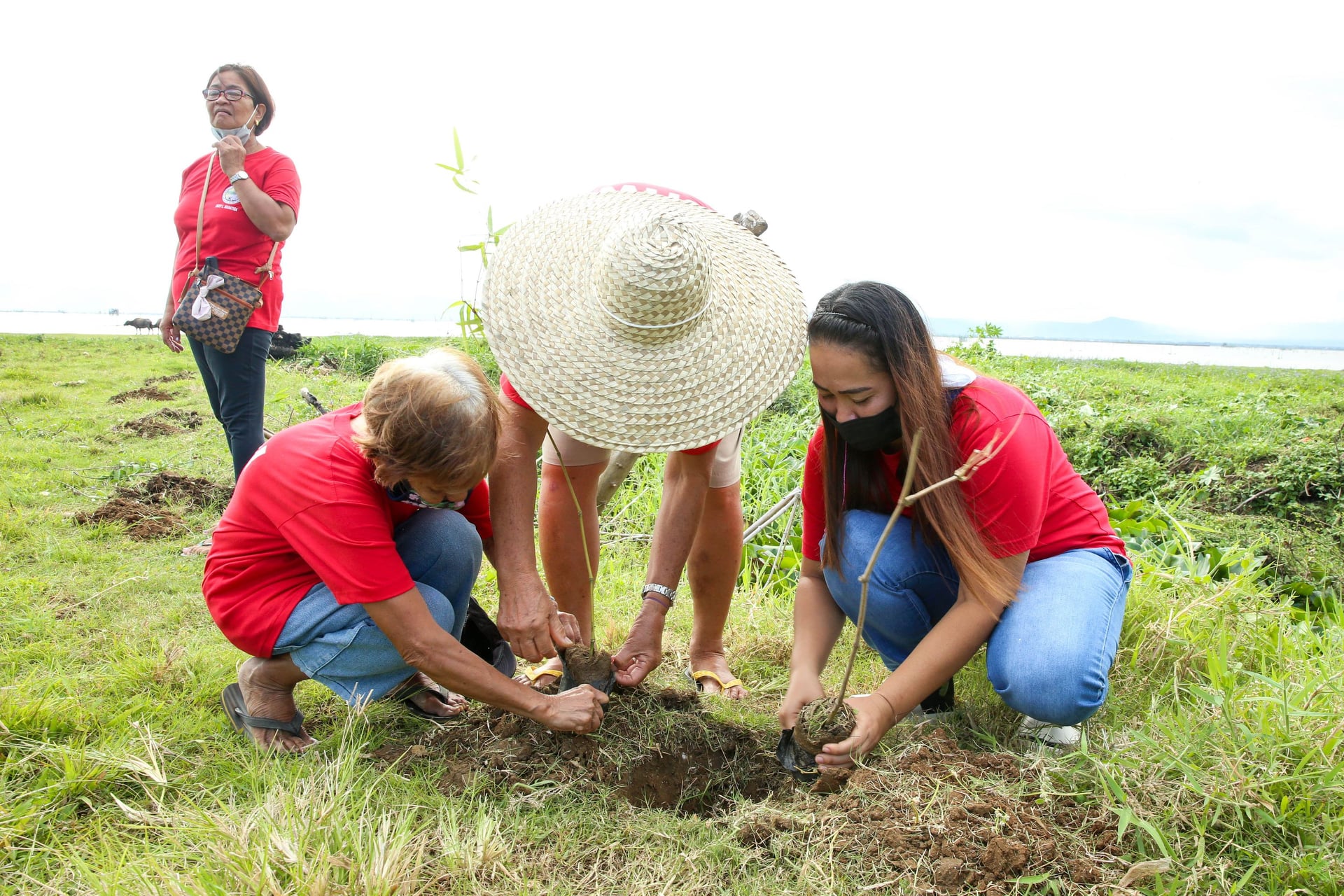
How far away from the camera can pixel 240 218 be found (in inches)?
126

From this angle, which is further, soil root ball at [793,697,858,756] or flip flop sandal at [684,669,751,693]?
flip flop sandal at [684,669,751,693]

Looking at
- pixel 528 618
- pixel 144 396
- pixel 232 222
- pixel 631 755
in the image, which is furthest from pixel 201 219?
pixel 144 396

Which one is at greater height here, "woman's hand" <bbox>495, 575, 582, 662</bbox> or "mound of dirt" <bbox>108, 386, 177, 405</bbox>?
"woman's hand" <bbox>495, 575, 582, 662</bbox>

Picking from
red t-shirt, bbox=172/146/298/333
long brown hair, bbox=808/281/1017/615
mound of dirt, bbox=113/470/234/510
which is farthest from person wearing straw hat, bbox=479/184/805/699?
mound of dirt, bbox=113/470/234/510

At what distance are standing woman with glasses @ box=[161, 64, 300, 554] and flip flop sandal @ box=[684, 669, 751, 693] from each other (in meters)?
1.94

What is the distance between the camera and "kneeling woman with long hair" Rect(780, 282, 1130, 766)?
1775 millimetres

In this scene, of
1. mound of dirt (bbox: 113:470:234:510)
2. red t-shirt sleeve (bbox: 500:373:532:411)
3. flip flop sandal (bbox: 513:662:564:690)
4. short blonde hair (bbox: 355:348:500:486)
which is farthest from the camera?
mound of dirt (bbox: 113:470:234:510)

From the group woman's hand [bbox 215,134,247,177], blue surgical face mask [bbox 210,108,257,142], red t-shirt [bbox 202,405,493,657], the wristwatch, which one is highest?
blue surgical face mask [bbox 210,108,257,142]

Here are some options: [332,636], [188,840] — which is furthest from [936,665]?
[188,840]

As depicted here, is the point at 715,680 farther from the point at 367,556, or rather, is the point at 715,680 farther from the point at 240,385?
the point at 240,385

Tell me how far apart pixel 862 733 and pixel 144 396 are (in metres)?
8.56

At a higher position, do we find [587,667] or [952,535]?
[952,535]

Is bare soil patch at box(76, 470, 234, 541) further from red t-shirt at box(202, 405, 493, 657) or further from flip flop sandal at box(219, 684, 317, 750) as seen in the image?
red t-shirt at box(202, 405, 493, 657)

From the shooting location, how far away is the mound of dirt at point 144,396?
786 centimetres
